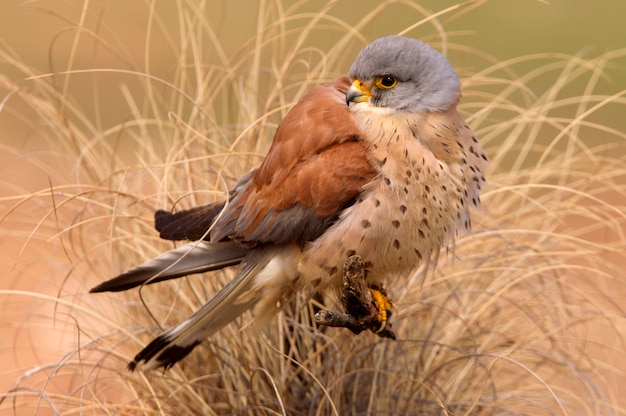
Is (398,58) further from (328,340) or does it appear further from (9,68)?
(9,68)

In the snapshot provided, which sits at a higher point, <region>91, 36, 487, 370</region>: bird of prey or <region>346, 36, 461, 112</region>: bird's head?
<region>346, 36, 461, 112</region>: bird's head

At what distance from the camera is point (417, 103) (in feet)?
8.29

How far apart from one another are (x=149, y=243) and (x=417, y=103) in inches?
45.7

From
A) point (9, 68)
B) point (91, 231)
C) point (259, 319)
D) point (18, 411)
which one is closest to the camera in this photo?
point (259, 319)

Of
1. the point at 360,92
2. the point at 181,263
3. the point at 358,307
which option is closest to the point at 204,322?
the point at 181,263

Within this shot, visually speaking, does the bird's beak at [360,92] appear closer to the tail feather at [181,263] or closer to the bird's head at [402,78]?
the bird's head at [402,78]

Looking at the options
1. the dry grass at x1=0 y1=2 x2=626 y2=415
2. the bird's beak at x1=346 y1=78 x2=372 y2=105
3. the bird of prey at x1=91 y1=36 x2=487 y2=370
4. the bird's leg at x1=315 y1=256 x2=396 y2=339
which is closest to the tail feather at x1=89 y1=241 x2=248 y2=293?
the bird of prey at x1=91 y1=36 x2=487 y2=370

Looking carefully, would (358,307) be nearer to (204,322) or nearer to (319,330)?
(204,322)

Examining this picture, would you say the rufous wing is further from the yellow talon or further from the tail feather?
the yellow talon

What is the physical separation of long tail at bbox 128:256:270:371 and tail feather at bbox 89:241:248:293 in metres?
0.07

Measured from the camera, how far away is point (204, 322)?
2.64 meters

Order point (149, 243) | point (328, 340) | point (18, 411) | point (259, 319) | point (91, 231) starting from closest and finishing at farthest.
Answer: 1. point (259, 319)
2. point (328, 340)
3. point (149, 243)
4. point (91, 231)
5. point (18, 411)

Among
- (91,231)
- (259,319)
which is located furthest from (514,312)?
(91,231)

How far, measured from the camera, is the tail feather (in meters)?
2.53
